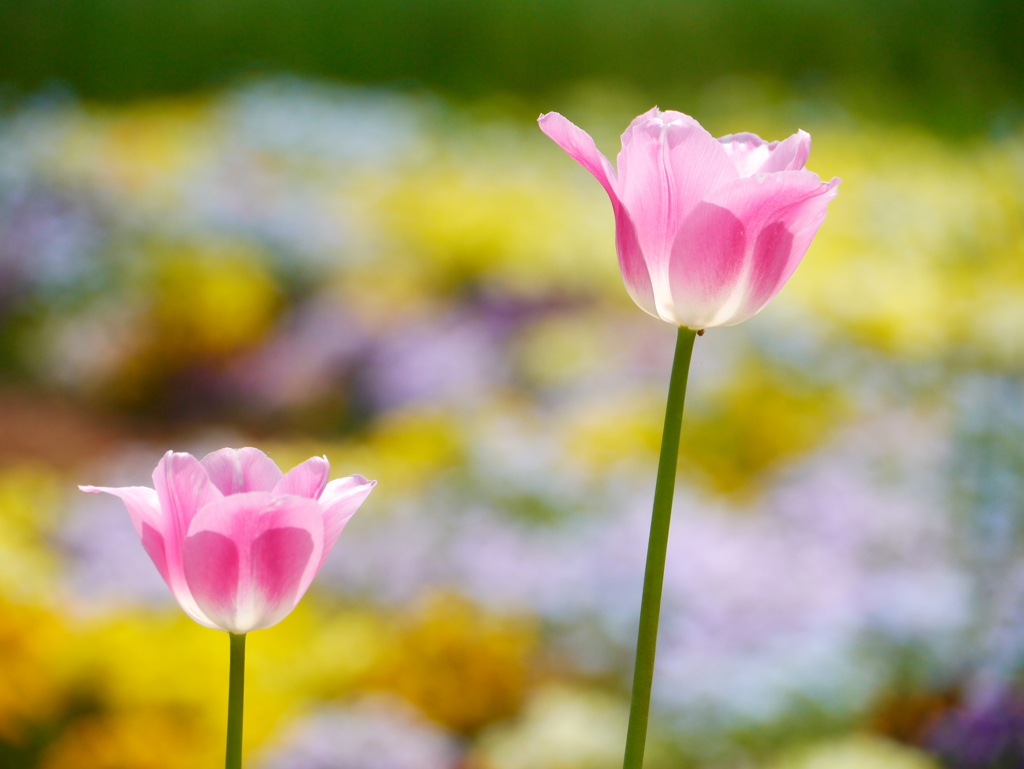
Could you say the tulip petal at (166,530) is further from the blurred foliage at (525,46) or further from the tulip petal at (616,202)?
the blurred foliage at (525,46)

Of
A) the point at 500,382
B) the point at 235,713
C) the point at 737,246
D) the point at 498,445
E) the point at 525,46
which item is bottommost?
the point at 235,713

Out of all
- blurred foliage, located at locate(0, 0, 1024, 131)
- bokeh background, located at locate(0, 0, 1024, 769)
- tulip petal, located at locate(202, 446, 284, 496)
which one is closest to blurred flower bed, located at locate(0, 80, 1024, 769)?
bokeh background, located at locate(0, 0, 1024, 769)

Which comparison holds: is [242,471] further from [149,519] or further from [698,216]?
[698,216]

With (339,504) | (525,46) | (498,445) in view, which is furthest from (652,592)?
(525,46)

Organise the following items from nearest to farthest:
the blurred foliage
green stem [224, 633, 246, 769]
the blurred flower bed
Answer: green stem [224, 633, 246, 769] < the blurred flower bed < the blurred foliage

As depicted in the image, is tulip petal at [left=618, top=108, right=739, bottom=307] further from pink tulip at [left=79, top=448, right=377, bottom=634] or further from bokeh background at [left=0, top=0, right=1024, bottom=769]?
bokeh background at [left=0, top=0, right=1024, bottom=769]

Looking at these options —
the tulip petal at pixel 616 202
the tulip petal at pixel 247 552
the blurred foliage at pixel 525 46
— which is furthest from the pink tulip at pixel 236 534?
the blurred foliage at pixel 525 46
